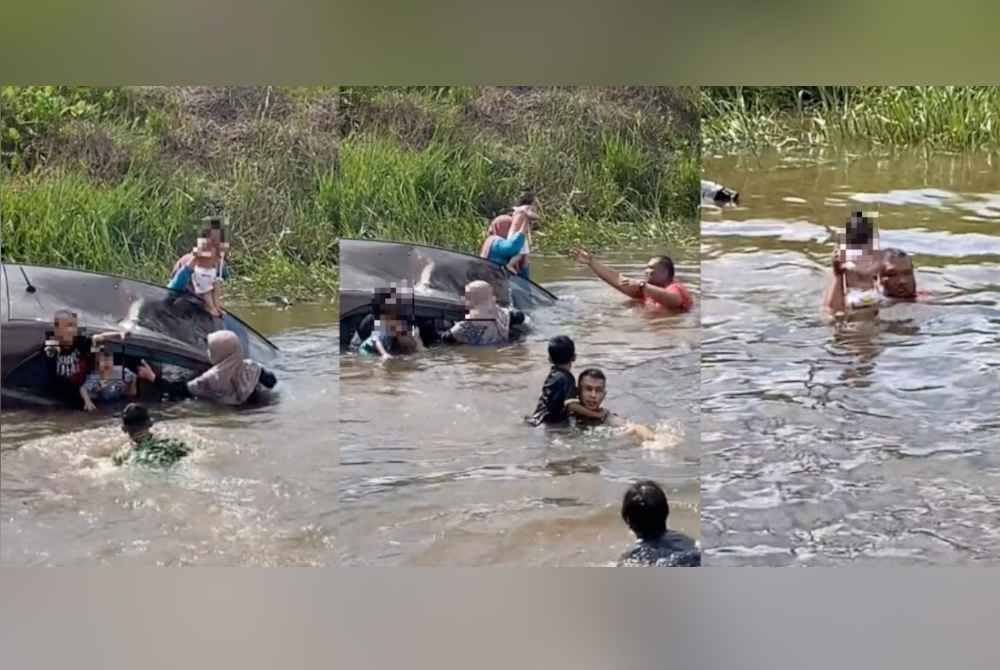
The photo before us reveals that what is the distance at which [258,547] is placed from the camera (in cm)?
473

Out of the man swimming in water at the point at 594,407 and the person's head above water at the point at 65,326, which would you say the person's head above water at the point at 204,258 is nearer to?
the person's head above water at the point at 65,326

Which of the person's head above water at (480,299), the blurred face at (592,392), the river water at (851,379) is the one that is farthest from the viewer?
the person's head above water at (480,299)

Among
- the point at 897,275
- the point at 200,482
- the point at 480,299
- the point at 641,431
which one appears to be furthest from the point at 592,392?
the point at 200,482

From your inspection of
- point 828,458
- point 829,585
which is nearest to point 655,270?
point 828,458

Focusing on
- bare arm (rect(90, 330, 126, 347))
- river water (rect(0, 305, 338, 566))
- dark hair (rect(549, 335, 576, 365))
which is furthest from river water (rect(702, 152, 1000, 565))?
bare arm (rect(90, 330, 126, 347))

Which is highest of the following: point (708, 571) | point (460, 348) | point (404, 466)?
point (460, 348)

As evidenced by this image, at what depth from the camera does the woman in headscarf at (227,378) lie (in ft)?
15.9

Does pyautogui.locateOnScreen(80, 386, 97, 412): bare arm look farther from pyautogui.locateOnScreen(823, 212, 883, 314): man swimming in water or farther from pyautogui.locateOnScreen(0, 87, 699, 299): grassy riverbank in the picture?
pyautogui.locateOnScreen(823, 212, 883, 314): man swimming in water

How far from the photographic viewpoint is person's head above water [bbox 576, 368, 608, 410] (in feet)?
15.3

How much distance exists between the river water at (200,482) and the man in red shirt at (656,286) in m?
1.17

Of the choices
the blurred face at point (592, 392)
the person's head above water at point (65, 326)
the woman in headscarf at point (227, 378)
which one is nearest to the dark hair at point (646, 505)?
the blurred face at point (592, 392)

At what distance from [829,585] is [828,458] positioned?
503 millimetres

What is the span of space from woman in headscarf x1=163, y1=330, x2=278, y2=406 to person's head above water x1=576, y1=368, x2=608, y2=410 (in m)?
1.27
